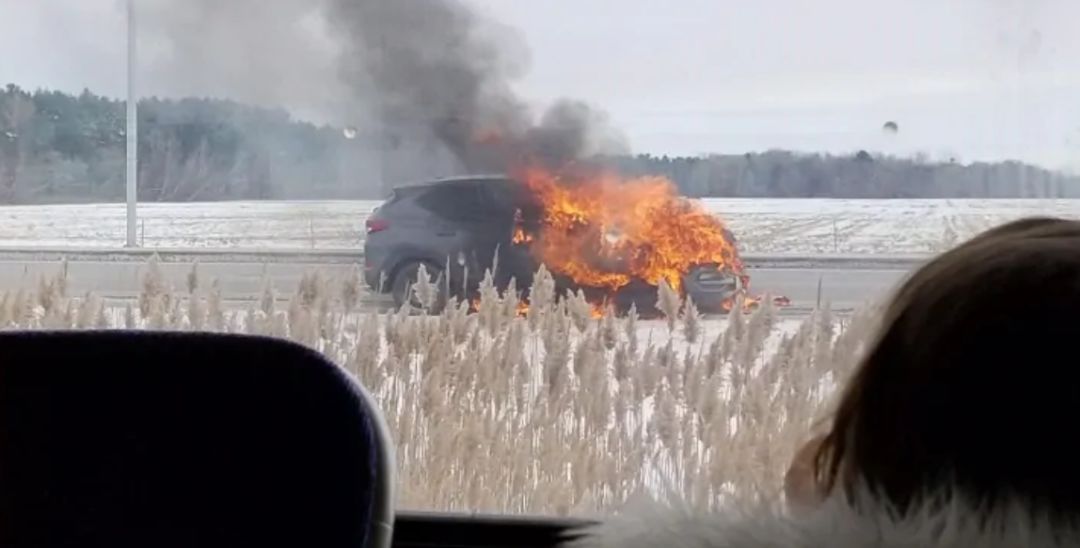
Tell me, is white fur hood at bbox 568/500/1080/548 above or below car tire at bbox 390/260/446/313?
below

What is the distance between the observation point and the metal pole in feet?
6.06

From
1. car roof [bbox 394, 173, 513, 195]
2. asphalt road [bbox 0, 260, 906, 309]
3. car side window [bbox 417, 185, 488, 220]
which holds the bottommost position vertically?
asphalt road [bbox 0, 260, 906, 309]

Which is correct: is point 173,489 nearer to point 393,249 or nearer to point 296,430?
point 296,430

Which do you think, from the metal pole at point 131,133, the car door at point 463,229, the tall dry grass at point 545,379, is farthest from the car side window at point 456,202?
the metal pole at point 131,133

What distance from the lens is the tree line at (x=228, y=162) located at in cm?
165

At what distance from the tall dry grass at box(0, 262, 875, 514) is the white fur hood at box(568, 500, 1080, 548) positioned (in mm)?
784

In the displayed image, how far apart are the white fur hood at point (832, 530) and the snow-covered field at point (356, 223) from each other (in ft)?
2.89

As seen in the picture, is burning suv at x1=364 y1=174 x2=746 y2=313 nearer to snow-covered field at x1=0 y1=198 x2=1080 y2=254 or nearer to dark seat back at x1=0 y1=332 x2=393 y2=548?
Result: snow-covered field at x1=0 y1=198 x2=1080 y2=254

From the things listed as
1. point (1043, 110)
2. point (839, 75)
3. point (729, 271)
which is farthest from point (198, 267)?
point (1043, 110)

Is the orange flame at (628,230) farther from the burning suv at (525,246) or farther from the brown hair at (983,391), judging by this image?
the brown hair at (983,391)

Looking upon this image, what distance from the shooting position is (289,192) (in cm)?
180

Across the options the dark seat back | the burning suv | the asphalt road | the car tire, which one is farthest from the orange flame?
the dark seat back

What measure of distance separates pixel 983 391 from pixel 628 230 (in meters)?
0.89

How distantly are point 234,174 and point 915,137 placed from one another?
892 millimetres
